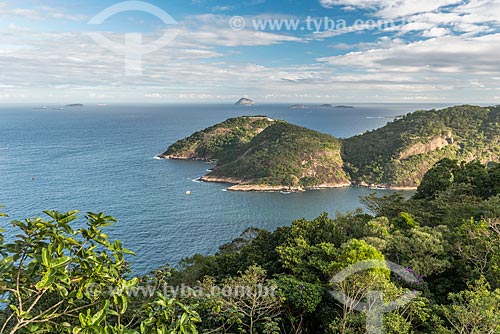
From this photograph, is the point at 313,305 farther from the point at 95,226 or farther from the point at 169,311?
the point at 95,226

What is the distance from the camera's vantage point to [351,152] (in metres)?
90.1

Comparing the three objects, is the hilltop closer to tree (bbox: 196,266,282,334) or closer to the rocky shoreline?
the rocky shoreline

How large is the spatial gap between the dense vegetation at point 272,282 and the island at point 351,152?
52.8m

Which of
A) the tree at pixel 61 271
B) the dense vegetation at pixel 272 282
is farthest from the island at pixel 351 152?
the tree at pixel 61 271

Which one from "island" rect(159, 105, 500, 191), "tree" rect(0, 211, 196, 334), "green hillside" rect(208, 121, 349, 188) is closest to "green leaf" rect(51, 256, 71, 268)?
"tree" rect(0, 211, 196, 334)

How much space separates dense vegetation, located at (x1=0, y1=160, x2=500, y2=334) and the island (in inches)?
2079

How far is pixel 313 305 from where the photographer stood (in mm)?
13164

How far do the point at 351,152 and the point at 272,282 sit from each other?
81991 mm

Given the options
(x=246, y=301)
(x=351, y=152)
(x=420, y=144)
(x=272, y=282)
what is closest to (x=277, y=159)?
(x=351, y=152)

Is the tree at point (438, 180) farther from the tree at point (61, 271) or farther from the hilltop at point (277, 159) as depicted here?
the hilltop at point (277, 159)

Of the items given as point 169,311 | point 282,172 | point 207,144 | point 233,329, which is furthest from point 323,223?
point 207,144

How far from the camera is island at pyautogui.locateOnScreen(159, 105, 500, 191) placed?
259ft

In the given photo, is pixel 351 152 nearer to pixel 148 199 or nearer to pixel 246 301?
pixel 148 199

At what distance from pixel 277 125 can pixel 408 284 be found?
8517 centimetres
